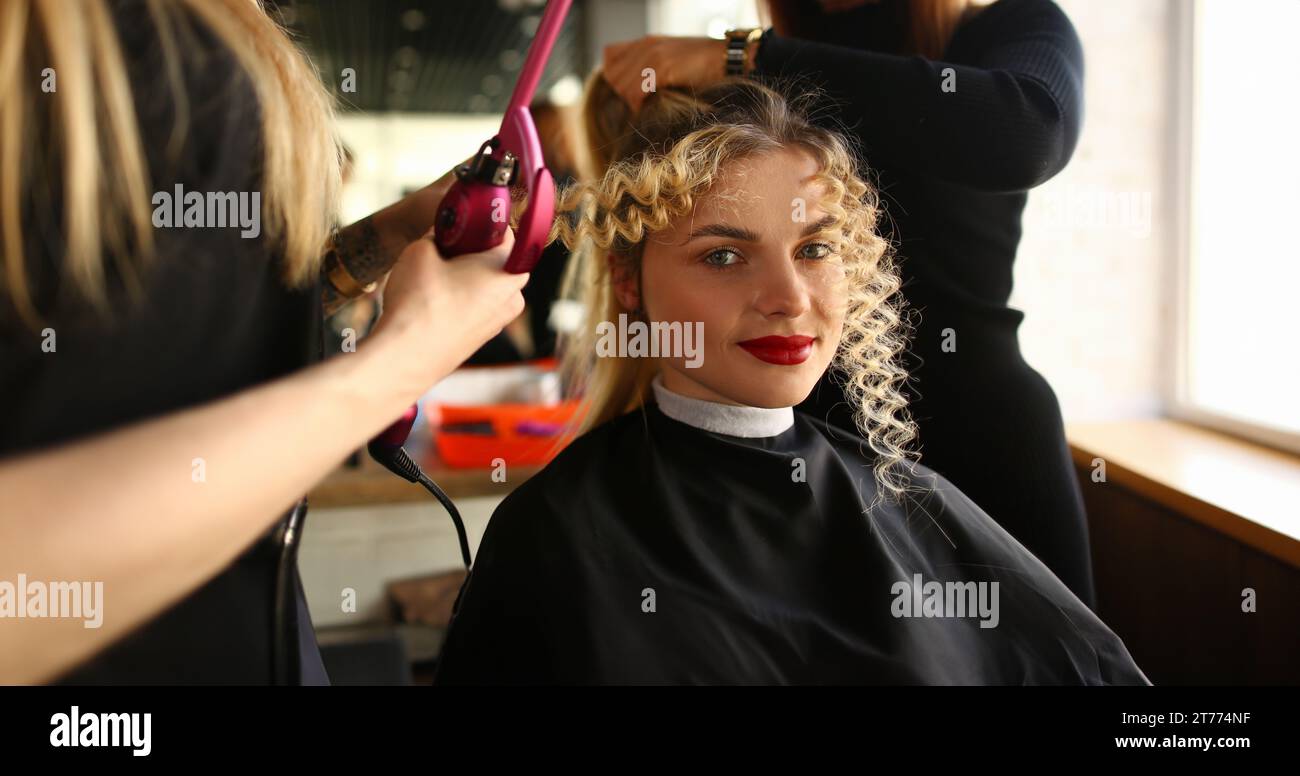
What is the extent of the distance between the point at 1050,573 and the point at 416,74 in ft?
9.60

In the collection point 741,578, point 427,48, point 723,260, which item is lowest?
point 741,578

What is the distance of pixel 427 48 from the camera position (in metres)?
4.87

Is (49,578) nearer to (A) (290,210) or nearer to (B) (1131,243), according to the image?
(A) (290,210)

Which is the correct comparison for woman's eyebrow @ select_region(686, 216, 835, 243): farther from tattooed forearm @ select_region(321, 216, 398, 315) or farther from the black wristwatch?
tattooed forearm @ select_region(321, 216, 398, 315)

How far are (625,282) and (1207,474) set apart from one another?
740 mm

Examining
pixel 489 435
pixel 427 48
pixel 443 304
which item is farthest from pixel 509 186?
pixel 427 48

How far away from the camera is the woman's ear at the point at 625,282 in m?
1.14

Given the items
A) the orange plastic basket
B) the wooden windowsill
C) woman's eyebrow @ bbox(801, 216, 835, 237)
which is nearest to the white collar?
woman's eyebrow @ bbox(801, 216, 835, 237)

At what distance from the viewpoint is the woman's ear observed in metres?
1.14

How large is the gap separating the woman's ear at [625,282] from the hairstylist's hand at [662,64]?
0.20 meters

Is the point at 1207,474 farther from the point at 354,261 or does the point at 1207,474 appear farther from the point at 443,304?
the point at 354,261

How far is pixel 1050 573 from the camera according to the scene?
3.54ft

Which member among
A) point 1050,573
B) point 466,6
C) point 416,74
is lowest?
point 1050,573

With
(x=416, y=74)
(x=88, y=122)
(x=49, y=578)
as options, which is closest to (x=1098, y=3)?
(x=88, y=122)
